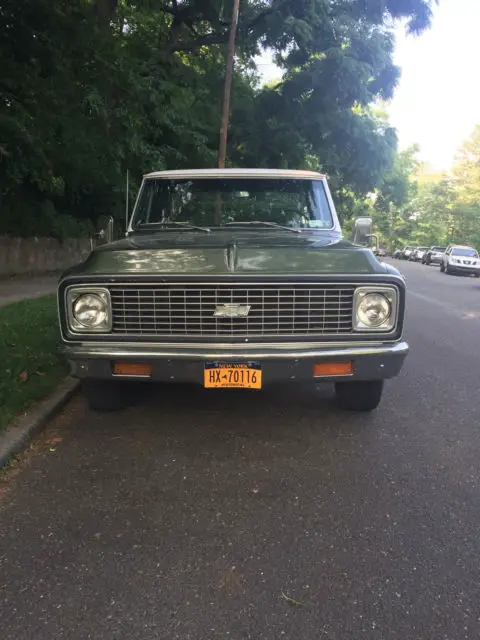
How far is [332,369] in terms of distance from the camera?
3.59 m

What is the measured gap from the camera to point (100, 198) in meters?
17.2

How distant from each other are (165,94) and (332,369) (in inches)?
421

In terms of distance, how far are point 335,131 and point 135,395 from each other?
1533cm

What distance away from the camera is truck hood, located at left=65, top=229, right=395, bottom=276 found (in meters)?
3.52

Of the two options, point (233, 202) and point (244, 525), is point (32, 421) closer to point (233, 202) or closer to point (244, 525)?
Result: point (244, 525)

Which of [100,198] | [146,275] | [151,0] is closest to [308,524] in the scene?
[146,275]

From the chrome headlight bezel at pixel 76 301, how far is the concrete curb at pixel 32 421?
0.78 metres

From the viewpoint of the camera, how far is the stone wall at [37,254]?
13.6 meters

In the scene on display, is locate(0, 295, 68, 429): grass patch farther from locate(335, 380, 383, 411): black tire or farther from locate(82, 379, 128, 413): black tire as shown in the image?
locate(335, 380, 383, 411): black tire

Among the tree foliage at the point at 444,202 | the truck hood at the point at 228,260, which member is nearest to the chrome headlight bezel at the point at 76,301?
the truck hood at the point at 228,260

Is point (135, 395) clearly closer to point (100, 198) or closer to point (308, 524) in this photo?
point (308, 524)

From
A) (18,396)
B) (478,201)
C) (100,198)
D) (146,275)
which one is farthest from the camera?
(478,201)

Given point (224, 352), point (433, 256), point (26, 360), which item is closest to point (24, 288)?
point (26, 360)

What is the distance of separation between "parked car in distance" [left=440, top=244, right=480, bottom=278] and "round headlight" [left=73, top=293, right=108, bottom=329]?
26.4m
